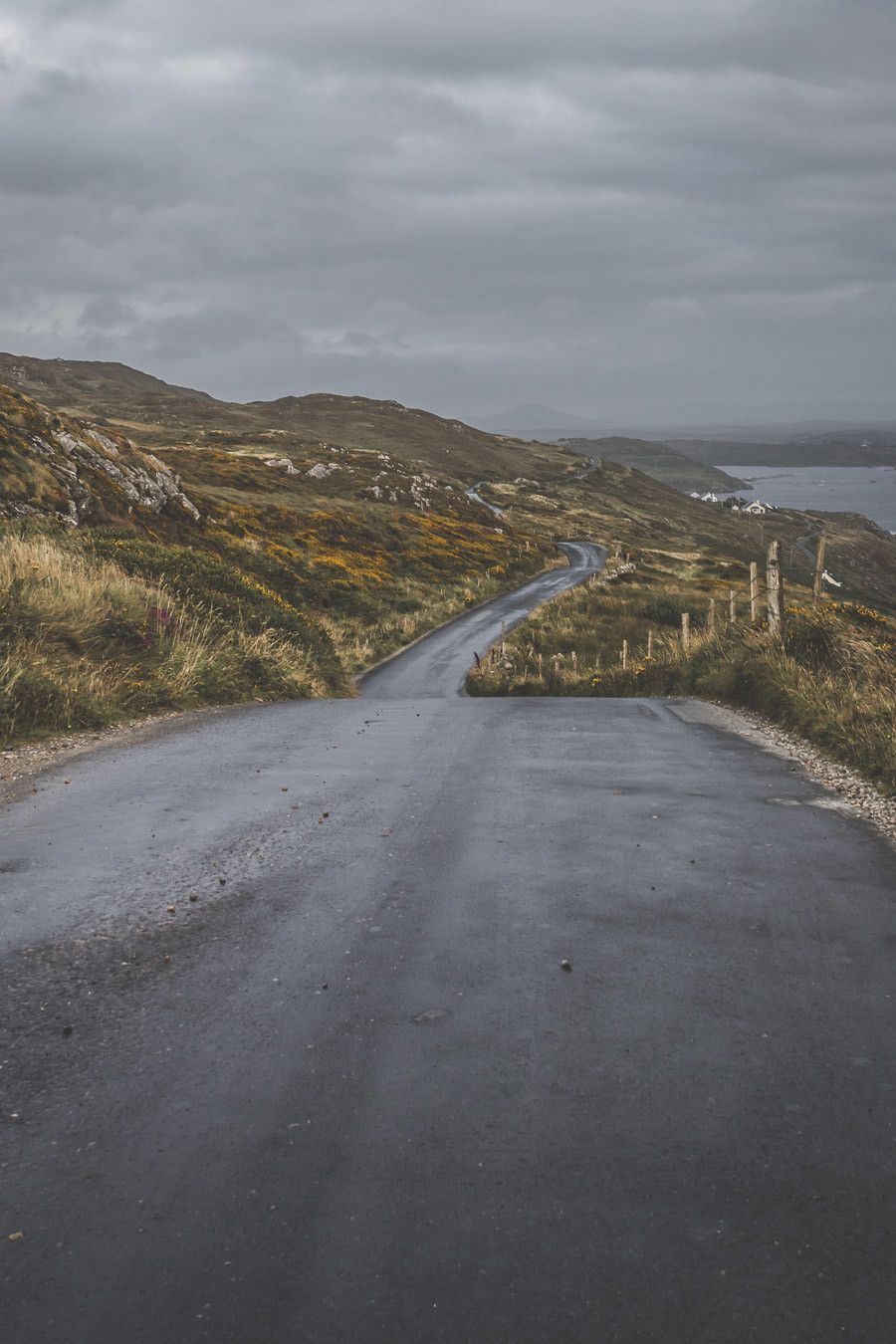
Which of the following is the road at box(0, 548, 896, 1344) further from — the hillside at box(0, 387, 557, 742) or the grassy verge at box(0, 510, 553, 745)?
the hillside at box(0, 387, 557, 742)

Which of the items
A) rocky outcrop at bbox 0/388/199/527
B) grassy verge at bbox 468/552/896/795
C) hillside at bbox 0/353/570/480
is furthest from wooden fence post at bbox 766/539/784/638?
hillside at bbox 0/353/570/480

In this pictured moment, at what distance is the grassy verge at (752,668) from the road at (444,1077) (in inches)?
142

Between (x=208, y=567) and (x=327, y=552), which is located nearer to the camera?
(x=208, y=567)

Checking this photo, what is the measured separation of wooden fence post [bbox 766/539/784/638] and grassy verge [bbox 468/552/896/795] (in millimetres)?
267

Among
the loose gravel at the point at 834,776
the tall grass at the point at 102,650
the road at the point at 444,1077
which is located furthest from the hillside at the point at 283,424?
the road at the point at 444,1077

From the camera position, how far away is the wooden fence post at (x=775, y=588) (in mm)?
16969

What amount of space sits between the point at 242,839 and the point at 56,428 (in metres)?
23.7

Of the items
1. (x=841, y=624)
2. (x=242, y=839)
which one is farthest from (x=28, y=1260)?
(x=841, y=624)

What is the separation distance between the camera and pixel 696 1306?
263 centimetres

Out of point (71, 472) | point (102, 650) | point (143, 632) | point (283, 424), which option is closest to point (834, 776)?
point (102, 650)

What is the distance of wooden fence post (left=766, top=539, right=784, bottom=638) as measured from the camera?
1697 centimetres

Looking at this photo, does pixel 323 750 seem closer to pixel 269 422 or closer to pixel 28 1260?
pixel 28 1260

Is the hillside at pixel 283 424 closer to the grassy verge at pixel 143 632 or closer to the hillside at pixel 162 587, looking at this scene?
the hillside at pixel 162 587

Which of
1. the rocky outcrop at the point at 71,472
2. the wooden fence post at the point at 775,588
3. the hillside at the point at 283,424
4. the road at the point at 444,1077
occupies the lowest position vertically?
the road at the point at 444,1077
